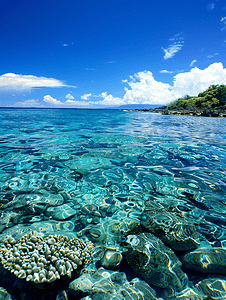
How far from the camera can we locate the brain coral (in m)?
1.98

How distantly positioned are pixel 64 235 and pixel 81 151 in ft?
17.3

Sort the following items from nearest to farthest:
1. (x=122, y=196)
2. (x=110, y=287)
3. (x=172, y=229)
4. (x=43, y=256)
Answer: (x=110, y=287), (x=43, y=256), (x=172, y=229), (x=122, y=196)

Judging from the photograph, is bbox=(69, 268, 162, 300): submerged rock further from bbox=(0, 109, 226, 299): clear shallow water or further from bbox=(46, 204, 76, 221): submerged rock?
bbox=(46, 204, 76, 221): submerged rock

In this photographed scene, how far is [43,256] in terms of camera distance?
7.13 ft

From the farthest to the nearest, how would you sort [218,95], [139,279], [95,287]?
[218,95]
[139,279]
[95,287]

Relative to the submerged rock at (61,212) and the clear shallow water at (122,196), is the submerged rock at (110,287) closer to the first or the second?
the clear shallow water at (122,196)

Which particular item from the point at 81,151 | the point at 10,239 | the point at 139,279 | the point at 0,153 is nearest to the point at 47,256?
the point at 10,239

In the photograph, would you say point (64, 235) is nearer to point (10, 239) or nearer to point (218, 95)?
point (10, 239)

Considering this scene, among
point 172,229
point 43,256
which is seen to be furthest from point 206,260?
point 43,256

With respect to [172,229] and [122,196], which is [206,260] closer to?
[172,229]

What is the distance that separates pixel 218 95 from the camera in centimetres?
7044

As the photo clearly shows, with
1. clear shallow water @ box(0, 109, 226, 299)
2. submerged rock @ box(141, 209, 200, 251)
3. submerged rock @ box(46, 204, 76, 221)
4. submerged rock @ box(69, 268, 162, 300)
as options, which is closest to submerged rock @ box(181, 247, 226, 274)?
clear shallow water @ box(0, 109, 226, 299)

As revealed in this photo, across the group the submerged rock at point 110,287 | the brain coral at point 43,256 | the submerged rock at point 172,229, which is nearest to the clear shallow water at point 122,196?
the submerged rock at point 172,229

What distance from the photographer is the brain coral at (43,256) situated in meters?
1.98
